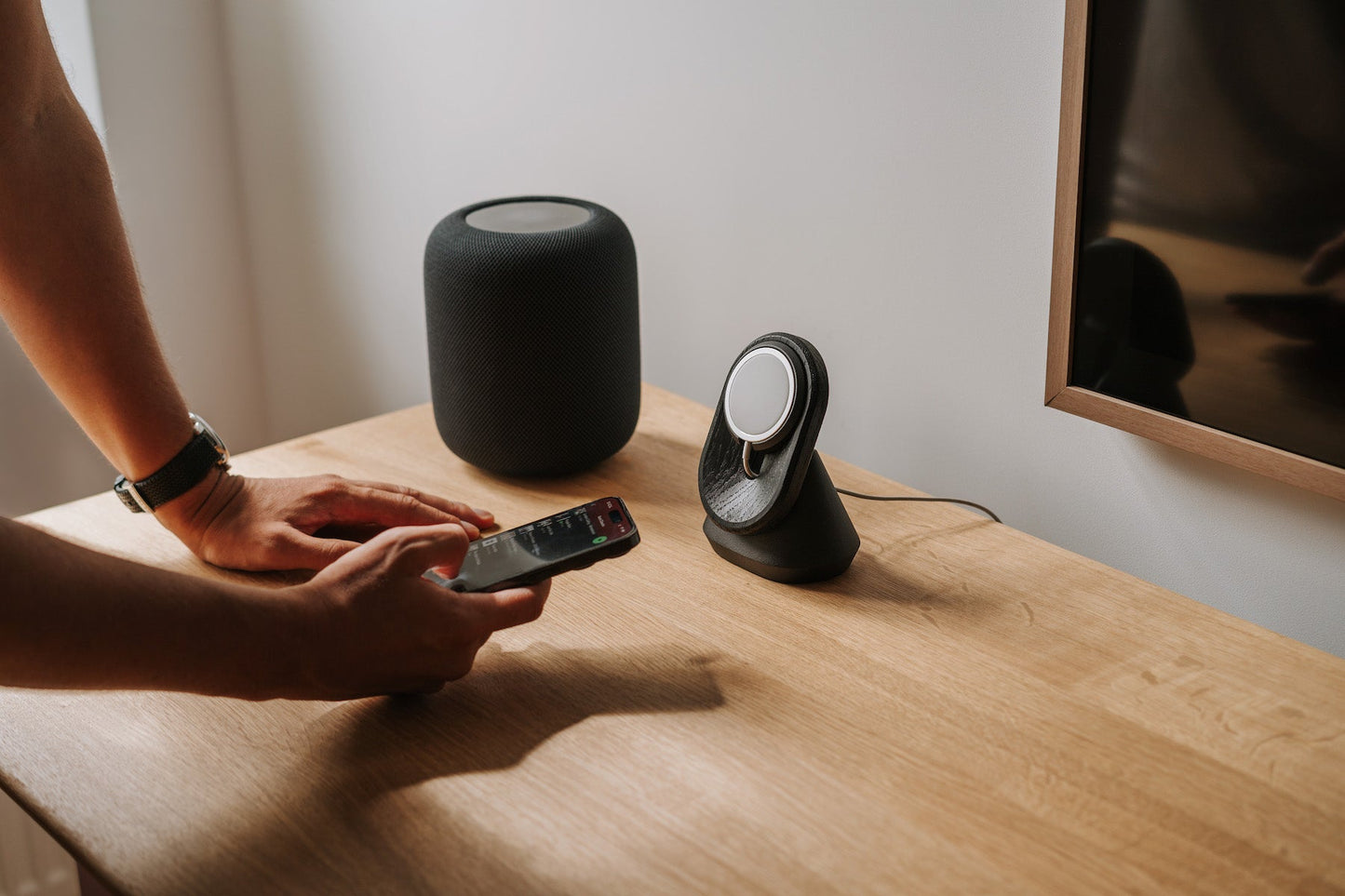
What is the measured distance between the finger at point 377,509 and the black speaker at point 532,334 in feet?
0.39

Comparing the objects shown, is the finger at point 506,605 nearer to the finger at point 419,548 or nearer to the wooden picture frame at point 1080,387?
the finger at point 419,548

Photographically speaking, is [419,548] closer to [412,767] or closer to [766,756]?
[412,767]

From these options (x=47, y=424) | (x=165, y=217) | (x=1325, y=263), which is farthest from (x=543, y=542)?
(x=165, y=217)

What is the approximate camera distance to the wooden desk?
1.91 ft

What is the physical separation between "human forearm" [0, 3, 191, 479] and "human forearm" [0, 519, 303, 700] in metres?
0.32

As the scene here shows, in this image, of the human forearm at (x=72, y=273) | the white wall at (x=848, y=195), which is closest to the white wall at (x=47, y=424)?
the white wall at (x=848, y=195)

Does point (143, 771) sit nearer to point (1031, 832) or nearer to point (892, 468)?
point (1031, 832)

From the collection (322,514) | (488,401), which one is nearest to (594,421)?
(488,401)

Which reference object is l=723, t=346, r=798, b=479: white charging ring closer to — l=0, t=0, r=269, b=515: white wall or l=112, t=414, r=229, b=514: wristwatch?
l=112, t=414, r=229, b=514: wristwatch

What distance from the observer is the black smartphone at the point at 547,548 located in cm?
77

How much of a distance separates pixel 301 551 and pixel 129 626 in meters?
0.25

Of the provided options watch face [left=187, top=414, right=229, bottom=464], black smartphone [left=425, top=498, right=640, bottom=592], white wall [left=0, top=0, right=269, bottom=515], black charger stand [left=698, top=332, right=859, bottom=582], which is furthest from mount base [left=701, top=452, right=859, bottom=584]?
white wall [left=0, top=0, right=269, bottom=515]

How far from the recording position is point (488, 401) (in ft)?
3.23

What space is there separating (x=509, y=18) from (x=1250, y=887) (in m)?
1.16
